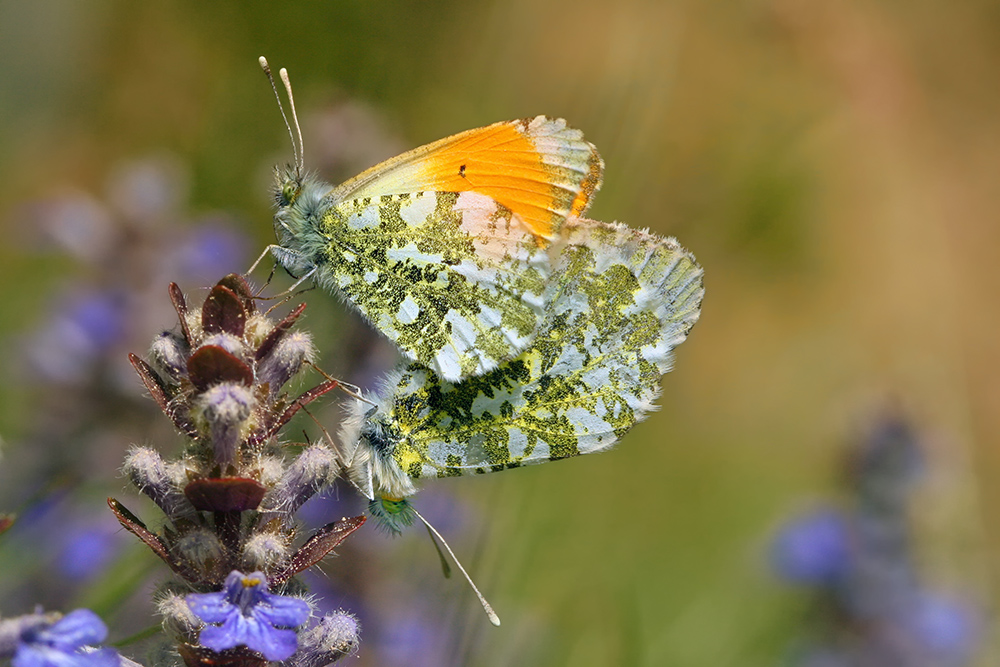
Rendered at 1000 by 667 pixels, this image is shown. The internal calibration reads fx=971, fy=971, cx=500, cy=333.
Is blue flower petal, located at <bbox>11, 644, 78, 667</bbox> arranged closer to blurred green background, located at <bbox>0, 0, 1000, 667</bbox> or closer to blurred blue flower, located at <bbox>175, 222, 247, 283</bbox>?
blurred green background, located at <bbox>0, 0, 1000, 667</bbox>

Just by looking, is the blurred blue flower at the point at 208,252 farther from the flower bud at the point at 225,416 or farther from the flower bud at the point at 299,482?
the flower bud at the point at 225,416

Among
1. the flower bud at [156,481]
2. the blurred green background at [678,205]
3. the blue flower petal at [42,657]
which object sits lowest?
the blue flower petal at [42,657]

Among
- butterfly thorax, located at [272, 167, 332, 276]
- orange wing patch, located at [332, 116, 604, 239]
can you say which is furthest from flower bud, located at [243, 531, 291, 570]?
orange wing patch, located at [332, 116, 604, 239]

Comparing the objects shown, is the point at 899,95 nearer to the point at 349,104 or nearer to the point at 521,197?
the point at 349,104

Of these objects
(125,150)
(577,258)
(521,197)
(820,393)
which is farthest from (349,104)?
(820,393)

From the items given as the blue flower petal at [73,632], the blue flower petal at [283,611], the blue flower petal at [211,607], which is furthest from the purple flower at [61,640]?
the blue flower petal at [283,611]

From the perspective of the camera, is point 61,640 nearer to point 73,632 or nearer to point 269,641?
point 73,632

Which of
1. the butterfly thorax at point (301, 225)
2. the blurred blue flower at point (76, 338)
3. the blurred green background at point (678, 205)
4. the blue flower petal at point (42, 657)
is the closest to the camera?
the blue flower petal at point (42, 657)

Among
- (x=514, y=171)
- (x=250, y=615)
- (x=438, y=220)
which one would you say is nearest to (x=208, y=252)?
(x=438, y=220)
